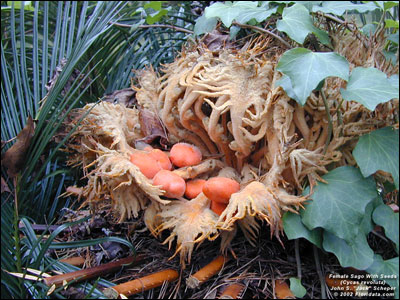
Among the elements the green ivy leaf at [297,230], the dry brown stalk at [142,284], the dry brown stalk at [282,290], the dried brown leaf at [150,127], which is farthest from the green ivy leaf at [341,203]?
the dried brown leaf at [150,127]

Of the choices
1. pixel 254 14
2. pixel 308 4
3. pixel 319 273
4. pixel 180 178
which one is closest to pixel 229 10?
pixel 254 14

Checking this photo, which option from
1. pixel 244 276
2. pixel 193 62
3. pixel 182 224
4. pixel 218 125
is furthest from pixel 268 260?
pixel 193 62

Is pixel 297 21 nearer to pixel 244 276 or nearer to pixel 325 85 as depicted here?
pixel 325 85

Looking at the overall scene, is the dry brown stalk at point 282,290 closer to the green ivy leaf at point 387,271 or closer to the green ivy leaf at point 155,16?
the green ivy leaf at point 387,271

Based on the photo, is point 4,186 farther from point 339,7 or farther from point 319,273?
point 339,7

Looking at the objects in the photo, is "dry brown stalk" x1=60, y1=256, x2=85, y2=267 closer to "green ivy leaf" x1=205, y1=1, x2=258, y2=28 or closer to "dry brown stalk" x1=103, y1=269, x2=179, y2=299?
"dry brown stalk" x1=103, y1=269, x2=179, y2=299
